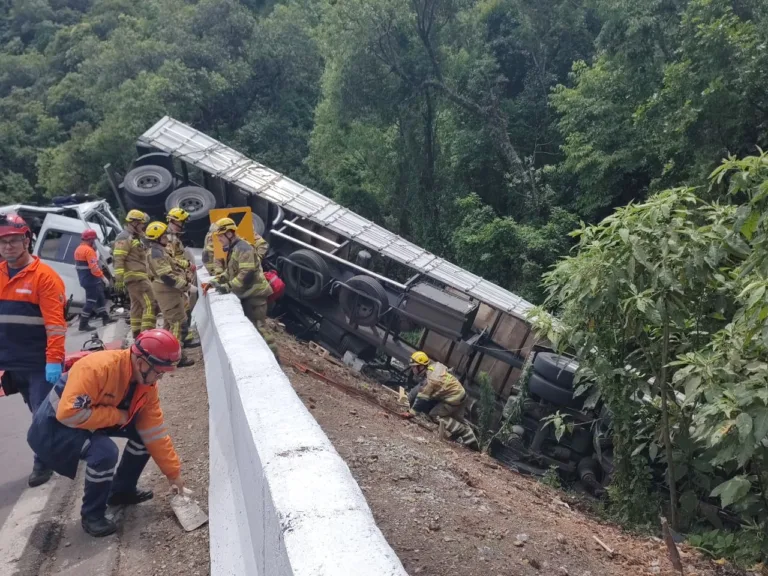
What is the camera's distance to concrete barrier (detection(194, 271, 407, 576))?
1.68m

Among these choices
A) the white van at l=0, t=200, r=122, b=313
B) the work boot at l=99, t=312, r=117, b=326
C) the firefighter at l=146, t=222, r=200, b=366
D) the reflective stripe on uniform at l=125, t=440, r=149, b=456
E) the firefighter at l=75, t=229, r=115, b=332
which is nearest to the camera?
the reflective stripe on uniform at l=125, t=440, r=149, b=456

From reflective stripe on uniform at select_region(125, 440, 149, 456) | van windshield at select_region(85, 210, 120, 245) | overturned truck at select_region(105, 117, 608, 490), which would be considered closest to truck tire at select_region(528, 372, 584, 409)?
overturned truck at select_region(105, 117, 608, 490)

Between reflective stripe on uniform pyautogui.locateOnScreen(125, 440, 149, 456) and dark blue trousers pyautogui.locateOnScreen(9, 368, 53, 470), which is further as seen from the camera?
dark blue trousers pyautogui.locateOnScreen(9, 368, 53, 470)

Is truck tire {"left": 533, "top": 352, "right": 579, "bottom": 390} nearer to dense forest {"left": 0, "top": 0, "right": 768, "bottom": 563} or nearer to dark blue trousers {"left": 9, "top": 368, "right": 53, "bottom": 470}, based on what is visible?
dense forest {"left": 0, "top": 0, "right": 768, "bottom": 563}

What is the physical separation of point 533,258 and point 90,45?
25.5 m

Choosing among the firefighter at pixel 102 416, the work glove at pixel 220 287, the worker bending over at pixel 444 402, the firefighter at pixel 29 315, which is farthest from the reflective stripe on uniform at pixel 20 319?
the worker bending over at pixel 444 402

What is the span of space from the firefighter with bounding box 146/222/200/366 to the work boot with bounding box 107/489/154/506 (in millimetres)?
2733

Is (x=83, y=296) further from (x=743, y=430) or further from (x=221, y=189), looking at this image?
(x=743, y=430)

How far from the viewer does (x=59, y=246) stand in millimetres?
10734

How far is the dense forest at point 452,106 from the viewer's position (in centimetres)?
1279

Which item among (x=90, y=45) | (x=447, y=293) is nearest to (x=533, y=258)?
(x=447, y=293)

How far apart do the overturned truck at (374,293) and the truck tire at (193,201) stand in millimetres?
18

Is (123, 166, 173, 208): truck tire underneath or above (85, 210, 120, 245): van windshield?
above

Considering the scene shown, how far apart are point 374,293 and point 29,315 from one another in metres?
5.07
